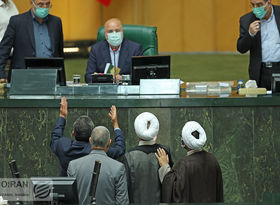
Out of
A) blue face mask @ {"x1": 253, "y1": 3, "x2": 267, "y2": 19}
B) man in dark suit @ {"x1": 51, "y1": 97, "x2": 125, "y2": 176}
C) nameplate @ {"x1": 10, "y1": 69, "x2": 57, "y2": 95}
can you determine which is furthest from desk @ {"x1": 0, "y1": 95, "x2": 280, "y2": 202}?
blue face mask @ {"x1": 253, "y1": 3, "x2": 267, "y2": 19}

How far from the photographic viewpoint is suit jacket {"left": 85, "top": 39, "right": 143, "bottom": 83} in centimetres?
734

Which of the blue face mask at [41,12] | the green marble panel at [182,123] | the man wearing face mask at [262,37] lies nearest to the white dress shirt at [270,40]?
the man wearing face mask at [262,37]

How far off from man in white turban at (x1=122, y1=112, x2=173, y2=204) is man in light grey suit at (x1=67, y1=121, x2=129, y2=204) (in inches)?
10.8

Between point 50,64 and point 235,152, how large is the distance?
1.96m

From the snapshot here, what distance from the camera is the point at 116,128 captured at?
520 cm

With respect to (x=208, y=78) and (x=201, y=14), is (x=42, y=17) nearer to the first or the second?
(x=208, y=78)

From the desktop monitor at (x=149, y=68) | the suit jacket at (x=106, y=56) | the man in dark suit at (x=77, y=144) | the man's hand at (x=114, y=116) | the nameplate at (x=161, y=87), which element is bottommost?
the man in dark suit at (x=77, y=144)

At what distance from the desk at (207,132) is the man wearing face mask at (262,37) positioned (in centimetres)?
145

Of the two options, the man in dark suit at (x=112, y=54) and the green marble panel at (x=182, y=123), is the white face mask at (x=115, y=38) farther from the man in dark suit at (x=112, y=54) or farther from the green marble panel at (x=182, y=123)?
the green marble panel at (x=182, y=123)

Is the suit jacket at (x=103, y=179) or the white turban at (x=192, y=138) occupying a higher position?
the white turban at (x=192, y=138)

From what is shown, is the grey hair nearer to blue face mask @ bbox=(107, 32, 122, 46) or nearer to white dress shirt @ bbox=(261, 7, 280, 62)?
blue face mask @ bbox=(107, 32, 122, 46)

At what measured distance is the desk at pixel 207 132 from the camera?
5477 millimetres

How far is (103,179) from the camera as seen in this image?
4.36 meters

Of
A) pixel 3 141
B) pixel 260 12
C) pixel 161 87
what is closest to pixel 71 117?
pixel 3 141
